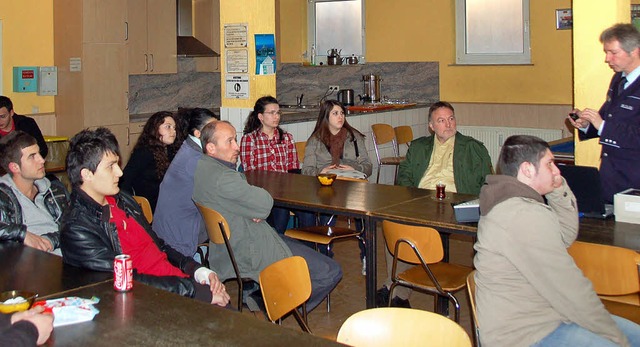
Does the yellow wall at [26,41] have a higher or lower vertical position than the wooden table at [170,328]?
higher

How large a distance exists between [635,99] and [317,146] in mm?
2476

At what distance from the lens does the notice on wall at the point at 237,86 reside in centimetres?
635

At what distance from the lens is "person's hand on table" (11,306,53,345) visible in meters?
2.14

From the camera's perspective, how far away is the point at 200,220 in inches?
172

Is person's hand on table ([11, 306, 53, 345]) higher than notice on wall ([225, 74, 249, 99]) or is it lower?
lower

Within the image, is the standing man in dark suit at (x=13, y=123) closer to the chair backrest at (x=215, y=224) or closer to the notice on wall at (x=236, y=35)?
the notice on wall at (x=236, y=35)

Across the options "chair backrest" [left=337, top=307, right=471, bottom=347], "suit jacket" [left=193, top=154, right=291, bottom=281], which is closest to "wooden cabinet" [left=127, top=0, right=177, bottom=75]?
"suit jacket" [left=193, top=154, right=291, bottom=281]

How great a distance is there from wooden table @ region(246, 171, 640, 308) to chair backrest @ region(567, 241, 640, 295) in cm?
8

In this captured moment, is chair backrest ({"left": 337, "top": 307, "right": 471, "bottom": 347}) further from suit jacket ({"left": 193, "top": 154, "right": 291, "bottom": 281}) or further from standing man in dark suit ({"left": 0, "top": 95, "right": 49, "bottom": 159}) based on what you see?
standing man in dark suit ({"left": 0, "top": 95, "right": 49, "bottom": 159})

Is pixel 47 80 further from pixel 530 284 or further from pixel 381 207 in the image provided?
pixel 530 284

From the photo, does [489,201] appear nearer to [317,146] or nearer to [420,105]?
[317,146]

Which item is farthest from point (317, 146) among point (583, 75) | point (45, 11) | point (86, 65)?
point (45, 11)

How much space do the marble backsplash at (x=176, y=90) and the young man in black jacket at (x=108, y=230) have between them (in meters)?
5.37

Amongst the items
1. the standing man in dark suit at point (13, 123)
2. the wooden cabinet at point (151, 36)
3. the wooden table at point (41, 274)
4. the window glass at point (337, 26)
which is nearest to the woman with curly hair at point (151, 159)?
the standing man in dark suit at point (13, 123)
